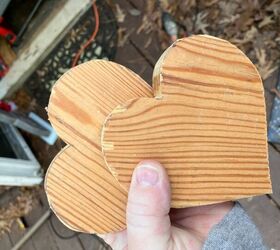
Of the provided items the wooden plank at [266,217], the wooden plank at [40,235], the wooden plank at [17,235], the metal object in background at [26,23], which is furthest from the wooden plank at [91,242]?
the metal object in background at [26,23]

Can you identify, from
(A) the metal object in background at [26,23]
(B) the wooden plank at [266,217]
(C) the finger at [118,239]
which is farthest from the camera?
(A) the metal object in background at [26,23]

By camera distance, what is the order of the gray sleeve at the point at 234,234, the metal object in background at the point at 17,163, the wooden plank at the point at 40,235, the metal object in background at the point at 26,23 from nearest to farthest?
the gray sleeve at the point at 234,234
the metal object in background at the point at 17,163
the wooden plank at the point at 40,235
the metal object in background at the point at 26,23

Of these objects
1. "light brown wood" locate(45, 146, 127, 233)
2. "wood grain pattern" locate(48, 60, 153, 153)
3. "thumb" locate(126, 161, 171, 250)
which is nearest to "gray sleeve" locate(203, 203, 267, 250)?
"thumb" locate(126, 161, 171, 250)

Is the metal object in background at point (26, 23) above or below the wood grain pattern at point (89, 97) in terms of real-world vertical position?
below

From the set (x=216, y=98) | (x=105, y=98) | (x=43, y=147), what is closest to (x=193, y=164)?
(x=216, y=98)

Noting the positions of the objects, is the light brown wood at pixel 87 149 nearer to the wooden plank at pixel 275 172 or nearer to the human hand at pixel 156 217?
the human hand at pixel 156 217

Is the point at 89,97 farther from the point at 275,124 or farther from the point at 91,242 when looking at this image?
the point at 91,242

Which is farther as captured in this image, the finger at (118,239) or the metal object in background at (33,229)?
the metal object in background at (33,229)
